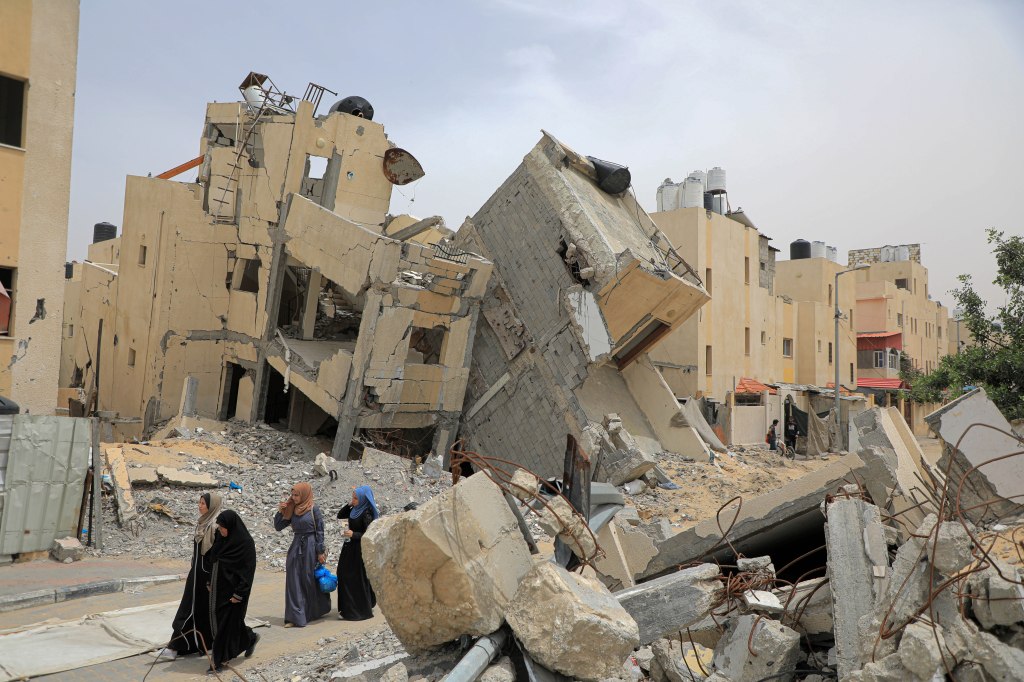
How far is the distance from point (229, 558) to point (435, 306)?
10569 mm

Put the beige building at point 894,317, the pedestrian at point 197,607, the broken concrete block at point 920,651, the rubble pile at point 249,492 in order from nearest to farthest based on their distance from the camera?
the broken concrete block at point 920,651, the pedestrian at point 197,607, the rubble pile at point 249,492, the beige building at point 894,317

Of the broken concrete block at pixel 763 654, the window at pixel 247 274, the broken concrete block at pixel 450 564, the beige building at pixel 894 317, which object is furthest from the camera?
the beige building at pixel 894 317

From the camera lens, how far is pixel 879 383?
40.7 m

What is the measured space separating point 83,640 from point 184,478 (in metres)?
5.95

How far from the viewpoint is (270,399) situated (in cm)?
1986

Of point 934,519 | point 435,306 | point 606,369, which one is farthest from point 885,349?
point 934,519

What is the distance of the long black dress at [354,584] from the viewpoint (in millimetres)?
6762

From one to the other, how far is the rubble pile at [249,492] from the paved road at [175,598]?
Answer: 1.50 meters

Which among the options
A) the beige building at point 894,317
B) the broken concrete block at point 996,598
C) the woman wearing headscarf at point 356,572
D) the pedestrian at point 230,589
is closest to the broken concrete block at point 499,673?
the broken concrete block at point 996,598

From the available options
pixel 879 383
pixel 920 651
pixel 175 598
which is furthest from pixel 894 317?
pixel 920 651

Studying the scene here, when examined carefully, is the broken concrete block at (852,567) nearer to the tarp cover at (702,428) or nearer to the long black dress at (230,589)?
the long black dress at (230,589)

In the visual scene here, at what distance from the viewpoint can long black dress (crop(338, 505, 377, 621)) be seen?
6.76 m

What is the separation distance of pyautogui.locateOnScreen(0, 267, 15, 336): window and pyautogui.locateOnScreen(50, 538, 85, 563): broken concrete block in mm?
4035

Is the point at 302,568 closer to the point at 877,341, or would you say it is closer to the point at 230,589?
the point at 230,589
